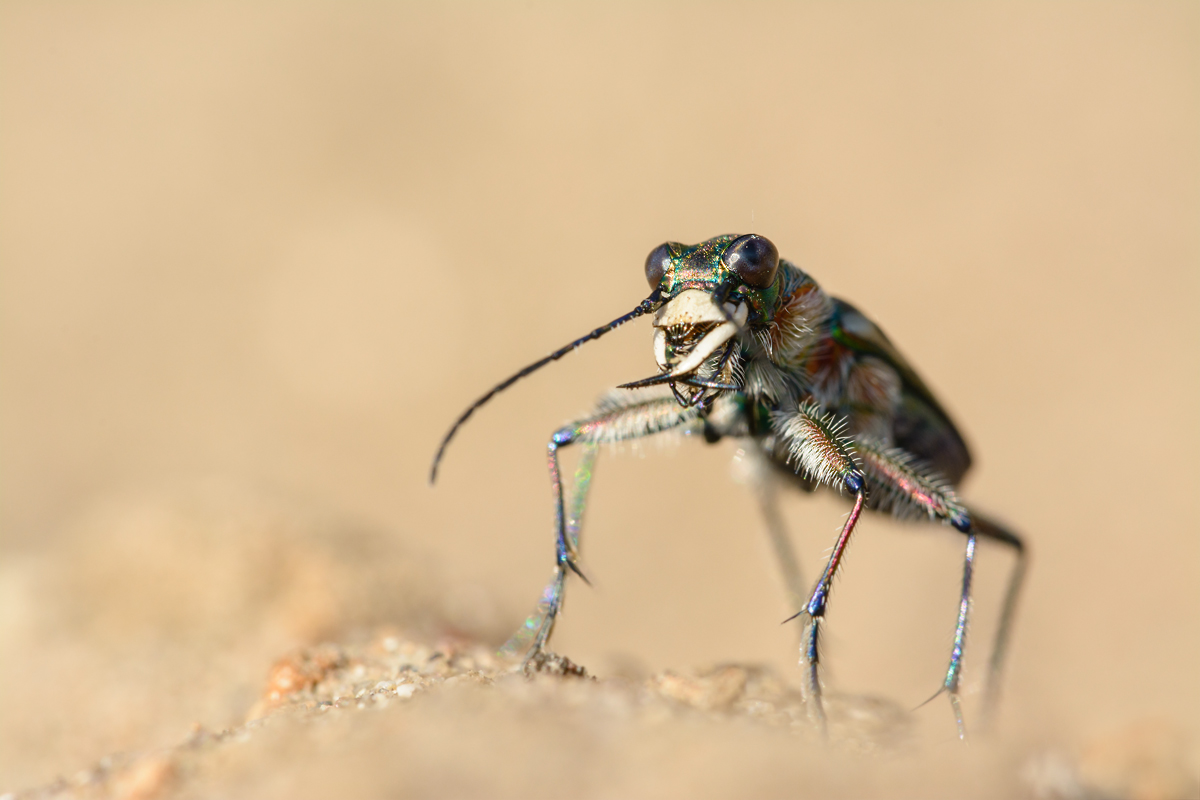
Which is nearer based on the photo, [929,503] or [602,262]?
[929,503]

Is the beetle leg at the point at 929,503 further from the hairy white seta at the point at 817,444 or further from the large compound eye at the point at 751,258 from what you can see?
the large compound eye at the point at 751,258

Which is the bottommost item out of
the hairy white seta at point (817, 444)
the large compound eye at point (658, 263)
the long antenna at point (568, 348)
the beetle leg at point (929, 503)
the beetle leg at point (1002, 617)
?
the beetle leg at point (1002, 617)

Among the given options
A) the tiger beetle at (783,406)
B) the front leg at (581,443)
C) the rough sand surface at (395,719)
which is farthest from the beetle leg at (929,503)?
the front leg at (581,443)

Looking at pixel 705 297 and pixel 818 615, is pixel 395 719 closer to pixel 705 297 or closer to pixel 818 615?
pixel 818 615

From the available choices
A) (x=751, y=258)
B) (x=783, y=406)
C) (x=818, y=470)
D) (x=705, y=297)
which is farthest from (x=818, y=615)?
(x=751, y=258)

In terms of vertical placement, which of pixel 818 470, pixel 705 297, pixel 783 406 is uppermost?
pixel 705 297

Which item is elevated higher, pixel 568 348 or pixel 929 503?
pixel 568 348

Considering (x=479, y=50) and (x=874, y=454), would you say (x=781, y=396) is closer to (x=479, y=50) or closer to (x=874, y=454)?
(x=874, y=454)
